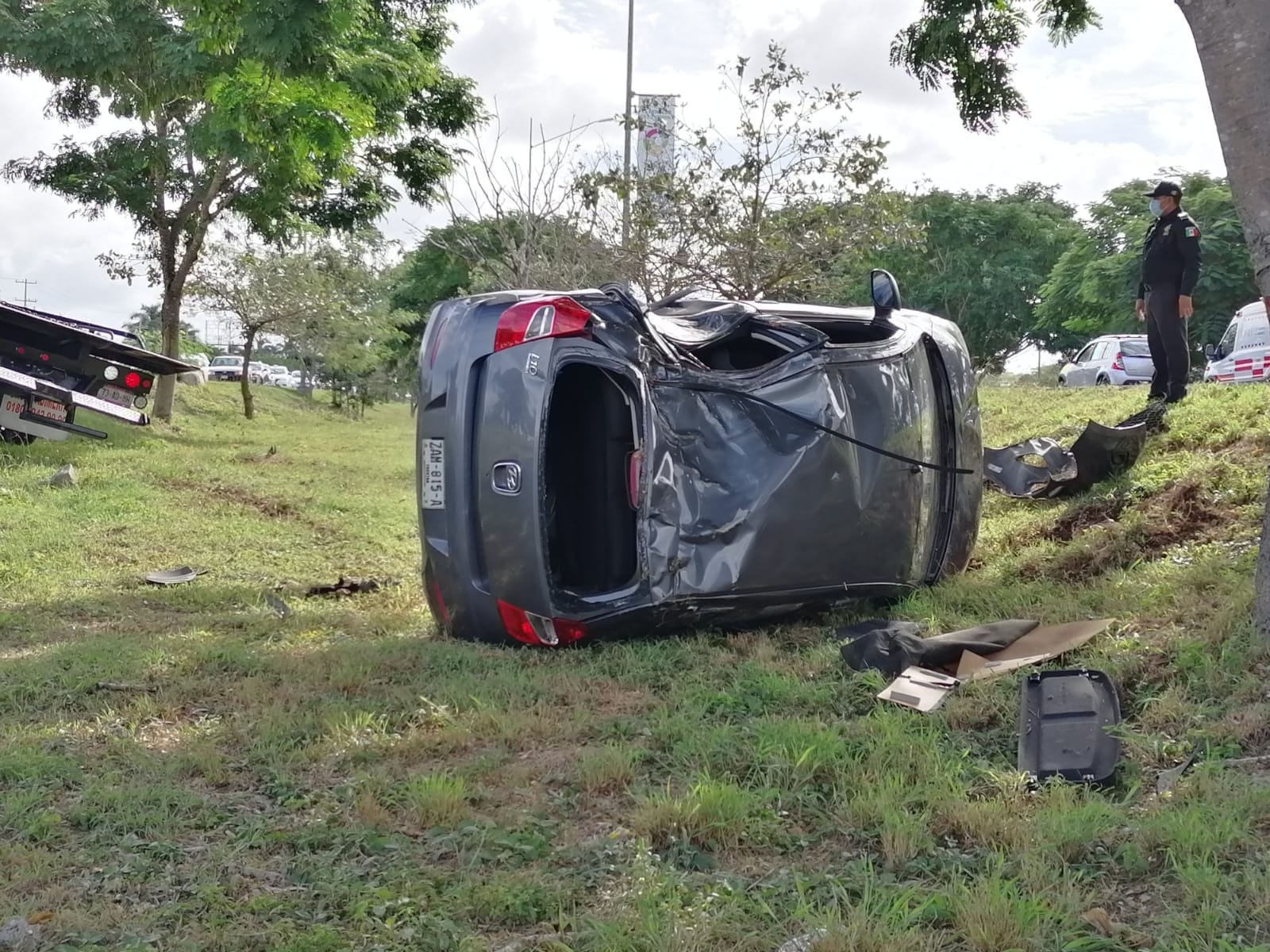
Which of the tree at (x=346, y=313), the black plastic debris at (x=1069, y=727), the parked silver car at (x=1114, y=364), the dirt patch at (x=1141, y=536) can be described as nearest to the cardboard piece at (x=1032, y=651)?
the black plastic debris at (x=1069, y=727)

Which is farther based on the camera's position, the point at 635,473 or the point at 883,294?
the point at 883,294

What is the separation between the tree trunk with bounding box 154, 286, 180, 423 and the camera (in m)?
18.5

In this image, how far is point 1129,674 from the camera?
13.3ft

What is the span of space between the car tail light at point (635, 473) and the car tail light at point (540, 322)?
0.57 meters

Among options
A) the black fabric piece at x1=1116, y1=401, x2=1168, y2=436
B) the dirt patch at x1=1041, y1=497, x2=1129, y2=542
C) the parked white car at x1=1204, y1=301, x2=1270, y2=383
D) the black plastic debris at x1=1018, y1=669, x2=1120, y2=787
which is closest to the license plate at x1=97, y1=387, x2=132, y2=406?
the dirt patch at x1=1041, y1=497, x2=1129, y2=542

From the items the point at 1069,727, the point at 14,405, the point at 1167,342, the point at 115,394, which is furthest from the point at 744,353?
the point at 14,405

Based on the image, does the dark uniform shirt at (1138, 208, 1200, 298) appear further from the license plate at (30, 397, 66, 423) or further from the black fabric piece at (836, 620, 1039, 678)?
the license plate at (30, 397, 66, 423)

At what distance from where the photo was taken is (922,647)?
4496mm

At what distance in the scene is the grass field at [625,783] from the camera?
260 cm

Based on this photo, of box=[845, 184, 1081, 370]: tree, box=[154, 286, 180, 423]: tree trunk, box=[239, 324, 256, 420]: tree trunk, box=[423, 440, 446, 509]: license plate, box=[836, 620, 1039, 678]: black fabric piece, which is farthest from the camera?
box=[845, 184, 1081, 370]: tree

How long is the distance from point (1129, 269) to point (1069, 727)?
29.0 metres

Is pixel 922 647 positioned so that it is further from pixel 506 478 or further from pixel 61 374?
pixel 61 374

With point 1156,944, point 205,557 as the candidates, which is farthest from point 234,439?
point 1156,944

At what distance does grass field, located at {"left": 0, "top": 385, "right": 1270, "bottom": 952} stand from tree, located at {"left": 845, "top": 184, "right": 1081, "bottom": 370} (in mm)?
35147
